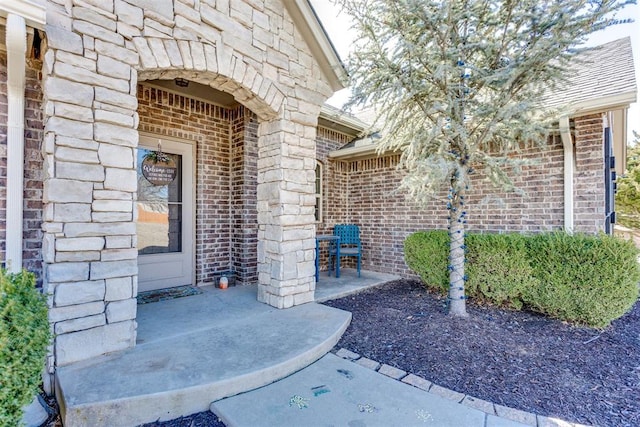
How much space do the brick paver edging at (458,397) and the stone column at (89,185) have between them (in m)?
2.15

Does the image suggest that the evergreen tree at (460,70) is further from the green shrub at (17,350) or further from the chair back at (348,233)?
the green shrub at (17,350)

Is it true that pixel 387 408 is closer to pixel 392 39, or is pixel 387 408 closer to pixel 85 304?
pixel 85 304

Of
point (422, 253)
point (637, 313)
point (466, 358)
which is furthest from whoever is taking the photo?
point (422, 253)

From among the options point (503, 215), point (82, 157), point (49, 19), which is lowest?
point (503, 215)

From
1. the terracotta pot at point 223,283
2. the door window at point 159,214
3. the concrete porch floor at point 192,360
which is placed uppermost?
the door window at point 159,214

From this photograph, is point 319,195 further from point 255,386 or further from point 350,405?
point 350,405

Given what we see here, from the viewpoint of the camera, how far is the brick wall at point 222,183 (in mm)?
5281

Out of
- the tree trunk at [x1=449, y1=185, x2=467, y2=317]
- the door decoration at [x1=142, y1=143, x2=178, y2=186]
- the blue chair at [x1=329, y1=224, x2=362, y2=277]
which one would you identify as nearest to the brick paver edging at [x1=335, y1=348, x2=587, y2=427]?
the tree trunk at [x1=449, y1=185, x2=467, y2=317]

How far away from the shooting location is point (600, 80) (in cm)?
477

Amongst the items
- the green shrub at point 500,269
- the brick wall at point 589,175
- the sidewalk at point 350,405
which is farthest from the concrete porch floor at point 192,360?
the brick wall at point 589,175

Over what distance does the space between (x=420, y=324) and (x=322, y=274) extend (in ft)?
9.90

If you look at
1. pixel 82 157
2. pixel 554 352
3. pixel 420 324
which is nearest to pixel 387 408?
pixel 420 324

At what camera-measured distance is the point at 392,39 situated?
393cm

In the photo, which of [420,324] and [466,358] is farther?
[420,324]
